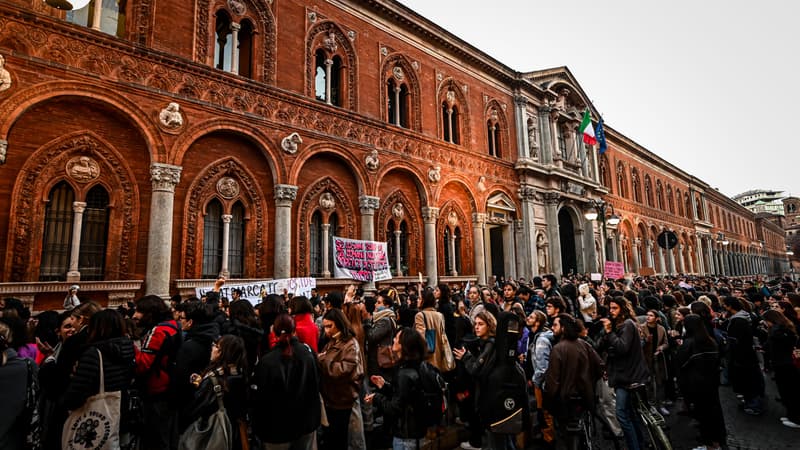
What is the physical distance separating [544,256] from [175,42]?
64.6ft

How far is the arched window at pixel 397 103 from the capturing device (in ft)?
55.3

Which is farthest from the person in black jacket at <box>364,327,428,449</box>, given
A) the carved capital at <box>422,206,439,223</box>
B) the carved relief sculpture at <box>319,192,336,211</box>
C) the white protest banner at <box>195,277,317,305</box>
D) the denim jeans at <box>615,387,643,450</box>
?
the carved capital at <box>422,206,439,223</box>

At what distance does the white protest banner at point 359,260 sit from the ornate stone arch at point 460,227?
4.68 meters

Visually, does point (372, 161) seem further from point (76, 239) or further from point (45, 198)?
point (45, 198)

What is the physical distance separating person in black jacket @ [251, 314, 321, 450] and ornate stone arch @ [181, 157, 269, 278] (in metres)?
8.57

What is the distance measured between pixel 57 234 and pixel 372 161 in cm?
941

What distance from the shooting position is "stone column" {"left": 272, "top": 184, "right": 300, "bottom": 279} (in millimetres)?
12141

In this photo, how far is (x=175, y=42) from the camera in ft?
35.9

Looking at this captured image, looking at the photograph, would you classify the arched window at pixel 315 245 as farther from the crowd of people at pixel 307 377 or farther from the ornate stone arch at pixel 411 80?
the crowd of people at pixel 307 377

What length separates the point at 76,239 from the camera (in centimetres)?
914

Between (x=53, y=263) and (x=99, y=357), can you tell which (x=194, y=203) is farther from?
(x=99, y=357)

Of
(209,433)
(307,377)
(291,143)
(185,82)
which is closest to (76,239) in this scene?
(185,82)

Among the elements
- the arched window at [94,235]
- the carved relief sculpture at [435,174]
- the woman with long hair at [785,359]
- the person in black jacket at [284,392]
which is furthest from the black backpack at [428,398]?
the carved relief sculpture at [435,174]

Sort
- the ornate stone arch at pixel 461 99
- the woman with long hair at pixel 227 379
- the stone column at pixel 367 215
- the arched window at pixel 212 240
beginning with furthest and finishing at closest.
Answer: the ornate stone arch at pixel 461 99 → the stone column at pixel 367 215 → the arched window at pixel 212 240 → the woman with long hair at pixel 227 379
